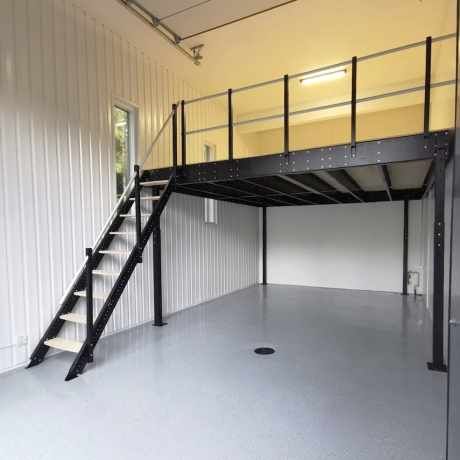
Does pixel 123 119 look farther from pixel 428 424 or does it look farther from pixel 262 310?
pixel 428 424

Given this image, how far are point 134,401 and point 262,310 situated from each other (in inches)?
137

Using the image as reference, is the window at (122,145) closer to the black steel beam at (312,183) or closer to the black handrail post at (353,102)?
the black steel beam at (312,183)

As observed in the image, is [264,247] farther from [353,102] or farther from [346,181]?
[353,102]

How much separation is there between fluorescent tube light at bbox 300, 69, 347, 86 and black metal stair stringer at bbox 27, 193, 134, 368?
447 cm

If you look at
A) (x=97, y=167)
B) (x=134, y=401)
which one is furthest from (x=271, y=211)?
(x=134, y=401)

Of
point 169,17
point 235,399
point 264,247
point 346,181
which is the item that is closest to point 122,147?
point 169,17

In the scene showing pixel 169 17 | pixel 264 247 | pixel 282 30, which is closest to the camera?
pixel 169 17

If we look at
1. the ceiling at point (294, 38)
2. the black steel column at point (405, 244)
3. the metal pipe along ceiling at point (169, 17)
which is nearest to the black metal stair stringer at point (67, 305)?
the metal pipe along ceiling at point (169, 17)

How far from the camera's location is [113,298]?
3527 mm

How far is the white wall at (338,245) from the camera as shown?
7461 mm

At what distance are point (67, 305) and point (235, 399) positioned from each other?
2326 mm

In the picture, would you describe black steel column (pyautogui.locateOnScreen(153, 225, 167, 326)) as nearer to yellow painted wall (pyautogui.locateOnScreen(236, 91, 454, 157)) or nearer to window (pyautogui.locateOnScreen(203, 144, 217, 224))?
window (pyautogui.locateOnScreen(203, 144, 217, 224))

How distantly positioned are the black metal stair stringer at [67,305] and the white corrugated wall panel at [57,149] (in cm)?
11

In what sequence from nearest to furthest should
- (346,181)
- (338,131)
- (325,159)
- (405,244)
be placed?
(325,159), (346,181), (405,244), (338,131)
